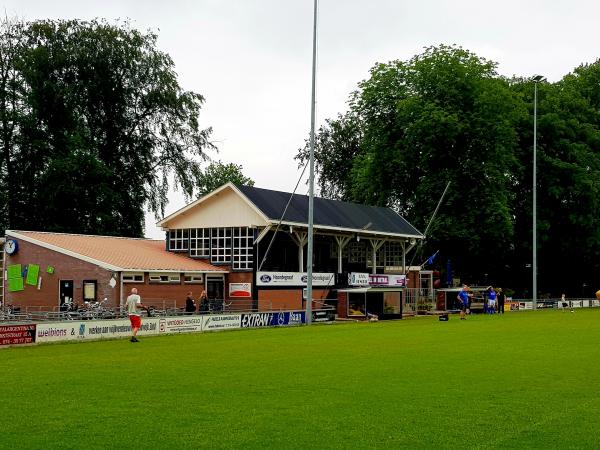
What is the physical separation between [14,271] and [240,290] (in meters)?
12.8

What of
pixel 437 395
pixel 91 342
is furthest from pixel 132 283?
pixel 437 395

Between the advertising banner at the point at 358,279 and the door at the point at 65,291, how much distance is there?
724 inches

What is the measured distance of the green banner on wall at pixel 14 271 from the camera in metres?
46.8

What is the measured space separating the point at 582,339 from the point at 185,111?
46268 millimetres

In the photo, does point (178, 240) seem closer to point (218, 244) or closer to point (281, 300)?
point (218, 244)

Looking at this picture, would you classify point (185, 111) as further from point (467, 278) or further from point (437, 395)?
point (437, 395)

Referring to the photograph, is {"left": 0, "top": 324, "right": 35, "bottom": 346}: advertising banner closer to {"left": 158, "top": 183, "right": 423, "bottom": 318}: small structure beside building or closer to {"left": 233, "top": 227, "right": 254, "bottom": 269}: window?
{"left": 158, "top": 183, "right": 423, "bottom": 318}: small structure beside building

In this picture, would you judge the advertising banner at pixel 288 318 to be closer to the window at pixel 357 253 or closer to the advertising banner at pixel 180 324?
the advertising banner at pixel 180 324

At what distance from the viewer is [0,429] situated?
11.6 metres

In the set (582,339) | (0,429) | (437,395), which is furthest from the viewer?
(582,339)

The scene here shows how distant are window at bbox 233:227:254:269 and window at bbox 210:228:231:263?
501mm

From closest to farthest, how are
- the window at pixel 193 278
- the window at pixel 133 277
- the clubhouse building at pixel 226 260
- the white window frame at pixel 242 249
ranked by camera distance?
1. the window at pixel 133 277
2. the clubhouse building at pixel 226 260
3. the window at pixel 193 278
4. the white window frame at pixel 242 249

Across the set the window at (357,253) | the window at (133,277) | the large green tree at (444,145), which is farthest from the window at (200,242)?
the large green tree at (444,145)

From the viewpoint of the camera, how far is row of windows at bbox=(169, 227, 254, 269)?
50.9 metres
